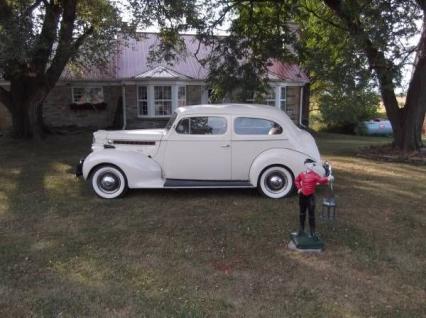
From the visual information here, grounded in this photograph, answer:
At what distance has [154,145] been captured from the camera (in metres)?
8.47

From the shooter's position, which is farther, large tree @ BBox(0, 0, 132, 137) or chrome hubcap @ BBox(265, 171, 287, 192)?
large tree @ BBox(0, 0, 132, 137)

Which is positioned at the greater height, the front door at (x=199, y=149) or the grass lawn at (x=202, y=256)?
the front door at (x=199, y=149)

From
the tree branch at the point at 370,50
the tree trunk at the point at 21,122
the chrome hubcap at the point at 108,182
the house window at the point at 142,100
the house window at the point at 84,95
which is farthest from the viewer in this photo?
the house window at the point at 142,100

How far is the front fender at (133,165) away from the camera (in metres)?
8.34

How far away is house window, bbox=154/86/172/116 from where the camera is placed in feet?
79.6

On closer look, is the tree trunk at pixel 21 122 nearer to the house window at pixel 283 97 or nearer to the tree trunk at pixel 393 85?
the tree trunk at pixel 393 85

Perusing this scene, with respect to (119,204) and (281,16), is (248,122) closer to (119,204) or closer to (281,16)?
(119,204)

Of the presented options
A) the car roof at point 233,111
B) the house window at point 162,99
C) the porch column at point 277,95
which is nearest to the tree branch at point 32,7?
the car roof at point 233,111

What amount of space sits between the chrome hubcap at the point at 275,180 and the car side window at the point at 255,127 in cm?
75

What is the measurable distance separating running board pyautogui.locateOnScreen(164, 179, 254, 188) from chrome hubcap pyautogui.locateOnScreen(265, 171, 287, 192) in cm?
33

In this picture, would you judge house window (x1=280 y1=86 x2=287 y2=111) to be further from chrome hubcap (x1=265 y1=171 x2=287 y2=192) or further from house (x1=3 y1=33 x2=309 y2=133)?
chrome hubcap (x1=265 y1=171 x2=287 y2=192)

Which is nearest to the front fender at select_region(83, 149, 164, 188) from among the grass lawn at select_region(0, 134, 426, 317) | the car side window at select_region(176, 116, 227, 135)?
the grass lawn at select_region(0, 134, 426, 317)

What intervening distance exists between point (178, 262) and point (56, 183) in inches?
213

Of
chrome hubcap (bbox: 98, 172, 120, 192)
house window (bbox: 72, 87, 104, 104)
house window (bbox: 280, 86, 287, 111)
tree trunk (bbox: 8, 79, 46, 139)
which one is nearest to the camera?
chrome hubcap (bbox: 98, 172, 120, 192)
